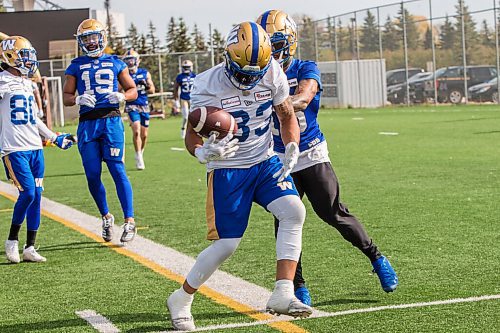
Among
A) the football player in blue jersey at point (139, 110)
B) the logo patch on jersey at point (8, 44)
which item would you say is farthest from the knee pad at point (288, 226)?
the football player in blue jersey at point (139, 110)

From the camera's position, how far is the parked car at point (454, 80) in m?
36.2

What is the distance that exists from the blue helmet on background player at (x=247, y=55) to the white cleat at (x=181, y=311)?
1.24 metres

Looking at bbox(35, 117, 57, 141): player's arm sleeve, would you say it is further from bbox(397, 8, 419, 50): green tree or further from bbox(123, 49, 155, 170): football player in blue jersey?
bbox(397, 8, 419, 50): green tree

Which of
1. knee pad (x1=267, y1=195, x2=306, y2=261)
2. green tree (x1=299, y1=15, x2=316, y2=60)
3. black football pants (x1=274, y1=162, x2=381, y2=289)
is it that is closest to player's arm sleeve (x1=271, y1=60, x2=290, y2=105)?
knee pad (x1=267, y1=195, x2=306, y2=261)

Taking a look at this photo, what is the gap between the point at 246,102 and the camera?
5859 mm

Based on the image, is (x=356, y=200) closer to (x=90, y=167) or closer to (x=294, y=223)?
(x=90, y=167)

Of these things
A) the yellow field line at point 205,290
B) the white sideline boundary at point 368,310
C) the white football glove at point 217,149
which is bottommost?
the yellow field line at point 205,290

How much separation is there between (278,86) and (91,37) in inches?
161

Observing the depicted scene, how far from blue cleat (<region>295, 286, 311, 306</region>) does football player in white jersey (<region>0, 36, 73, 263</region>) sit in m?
3.00

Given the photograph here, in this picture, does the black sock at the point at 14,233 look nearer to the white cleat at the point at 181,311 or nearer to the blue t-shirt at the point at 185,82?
the white cleat at the point at 181,311

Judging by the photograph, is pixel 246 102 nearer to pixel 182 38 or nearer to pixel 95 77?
pixel 95 77

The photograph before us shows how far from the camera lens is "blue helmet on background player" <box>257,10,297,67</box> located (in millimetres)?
6387

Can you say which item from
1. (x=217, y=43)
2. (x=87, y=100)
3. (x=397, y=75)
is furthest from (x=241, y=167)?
(x=217, y=43)

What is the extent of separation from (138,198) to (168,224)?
2.70m
